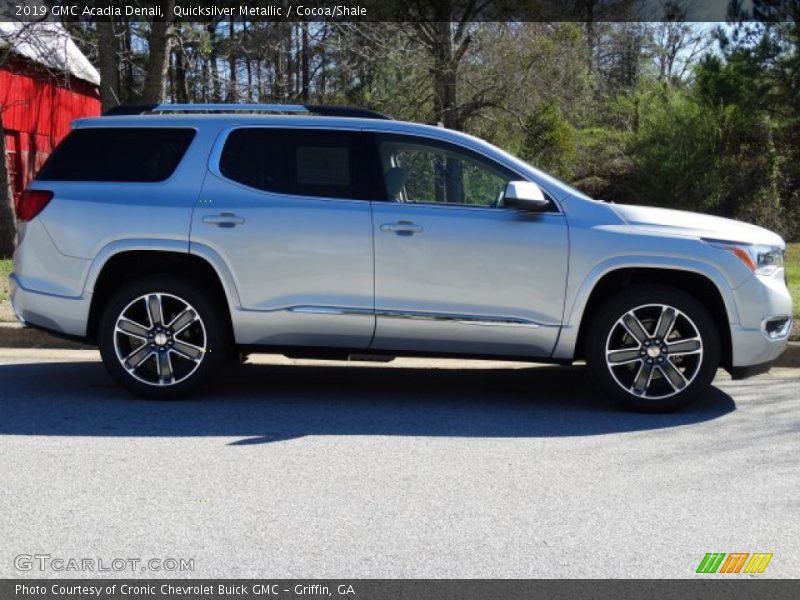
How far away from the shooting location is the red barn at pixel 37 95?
2036 cm

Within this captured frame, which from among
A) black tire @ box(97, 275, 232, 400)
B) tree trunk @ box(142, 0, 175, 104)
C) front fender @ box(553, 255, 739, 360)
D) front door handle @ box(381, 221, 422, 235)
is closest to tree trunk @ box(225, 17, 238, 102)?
tree trunk @ box(142, 0, 175, 104)

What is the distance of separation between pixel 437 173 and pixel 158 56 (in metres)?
9.14

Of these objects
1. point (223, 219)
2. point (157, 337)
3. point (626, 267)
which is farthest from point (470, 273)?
point (157, 337)

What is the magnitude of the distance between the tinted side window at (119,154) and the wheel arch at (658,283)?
299 centimetres

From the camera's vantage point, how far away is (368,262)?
7.38 meters

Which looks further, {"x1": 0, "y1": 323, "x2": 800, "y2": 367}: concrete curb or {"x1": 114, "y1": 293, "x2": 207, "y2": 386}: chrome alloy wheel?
{"x1": 0, "y1": 323, "x2": 800, "y2": 367}: concrete curb

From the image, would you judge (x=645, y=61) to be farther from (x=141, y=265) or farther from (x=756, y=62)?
(x=141, y=265)

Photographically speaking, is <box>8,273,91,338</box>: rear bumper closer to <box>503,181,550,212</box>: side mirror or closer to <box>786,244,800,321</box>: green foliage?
<box>503,181,550,212</box>: side mirror

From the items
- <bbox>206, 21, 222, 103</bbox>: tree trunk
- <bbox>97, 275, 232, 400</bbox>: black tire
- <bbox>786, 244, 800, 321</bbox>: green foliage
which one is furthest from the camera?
<bbox>206, 21, 222, 103</bbox>: tree trunk

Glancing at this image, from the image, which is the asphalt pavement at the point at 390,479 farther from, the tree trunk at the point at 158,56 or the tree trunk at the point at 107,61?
the tree trunk at the point at 107,61

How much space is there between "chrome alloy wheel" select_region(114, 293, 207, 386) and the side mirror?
2.26 metres

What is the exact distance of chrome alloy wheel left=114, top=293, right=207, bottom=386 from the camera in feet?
24.7

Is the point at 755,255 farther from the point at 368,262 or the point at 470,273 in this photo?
the point at 368,262

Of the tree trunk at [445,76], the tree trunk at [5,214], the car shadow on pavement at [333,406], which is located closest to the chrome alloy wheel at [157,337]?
the car shadow on pavement at [333,406]
